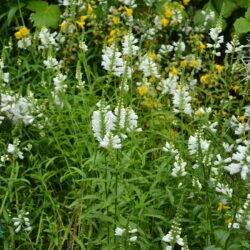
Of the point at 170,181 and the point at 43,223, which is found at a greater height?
the point at 170,181

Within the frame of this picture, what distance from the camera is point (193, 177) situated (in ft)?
10.1

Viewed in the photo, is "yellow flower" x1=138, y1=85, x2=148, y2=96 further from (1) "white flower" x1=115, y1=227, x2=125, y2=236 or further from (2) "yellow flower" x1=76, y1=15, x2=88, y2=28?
(1) "white flower" x1=115, y1=227, x2=125, y2=236

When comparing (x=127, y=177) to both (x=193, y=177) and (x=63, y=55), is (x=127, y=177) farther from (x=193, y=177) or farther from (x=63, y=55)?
(x=63, y=55)

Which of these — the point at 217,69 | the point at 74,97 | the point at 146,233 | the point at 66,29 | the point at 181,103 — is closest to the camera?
the point at 146,233

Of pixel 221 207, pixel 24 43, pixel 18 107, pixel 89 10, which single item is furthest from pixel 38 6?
pixel 221 207

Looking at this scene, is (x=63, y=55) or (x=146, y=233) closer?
(x=146, y=233)

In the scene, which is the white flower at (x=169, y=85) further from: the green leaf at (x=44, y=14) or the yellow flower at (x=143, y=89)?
the green leaf at (x=44, y=14)

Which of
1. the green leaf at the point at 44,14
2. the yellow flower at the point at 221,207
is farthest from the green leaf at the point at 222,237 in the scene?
the green leaf at the point at 44,14

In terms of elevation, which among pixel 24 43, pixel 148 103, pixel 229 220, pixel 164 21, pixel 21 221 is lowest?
pixel 21 221

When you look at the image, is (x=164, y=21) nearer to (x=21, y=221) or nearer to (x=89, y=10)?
(x=89, y=10)

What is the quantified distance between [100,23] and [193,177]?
178 cm

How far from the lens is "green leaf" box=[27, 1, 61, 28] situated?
465 cm

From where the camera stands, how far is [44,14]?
470cm

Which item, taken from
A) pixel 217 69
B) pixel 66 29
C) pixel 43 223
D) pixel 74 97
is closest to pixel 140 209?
pixel 43 223
